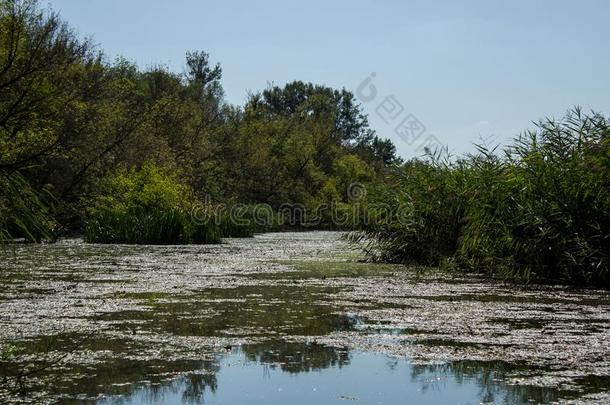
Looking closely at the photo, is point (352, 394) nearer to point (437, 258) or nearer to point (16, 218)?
point (16, 218)

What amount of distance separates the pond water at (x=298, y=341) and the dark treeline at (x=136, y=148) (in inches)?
35.9

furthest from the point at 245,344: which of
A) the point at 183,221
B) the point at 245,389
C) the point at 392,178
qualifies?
the point at 183,221

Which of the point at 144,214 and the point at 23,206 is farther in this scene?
the point at 144,214

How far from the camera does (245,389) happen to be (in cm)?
427

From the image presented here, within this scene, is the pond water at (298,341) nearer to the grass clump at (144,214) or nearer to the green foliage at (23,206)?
the green foliage at (23,206)

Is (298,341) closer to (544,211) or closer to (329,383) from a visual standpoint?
(329,383)

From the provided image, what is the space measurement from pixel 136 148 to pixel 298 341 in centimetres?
2682

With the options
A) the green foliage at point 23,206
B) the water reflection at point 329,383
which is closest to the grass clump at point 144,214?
the water reflection at point 329,383

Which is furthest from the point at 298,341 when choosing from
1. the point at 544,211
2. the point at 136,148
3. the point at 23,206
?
the point at 136,148

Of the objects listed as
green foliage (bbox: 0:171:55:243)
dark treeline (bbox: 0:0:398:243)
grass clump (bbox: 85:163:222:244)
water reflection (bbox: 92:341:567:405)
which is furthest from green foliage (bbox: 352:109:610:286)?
grass clump (bbox: 85:163:222:244)

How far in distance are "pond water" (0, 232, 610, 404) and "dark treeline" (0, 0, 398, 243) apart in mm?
911

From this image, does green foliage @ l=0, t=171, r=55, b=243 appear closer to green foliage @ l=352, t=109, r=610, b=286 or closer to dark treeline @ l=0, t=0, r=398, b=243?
dark treeline @ l=0, t=0, r=398, b=243

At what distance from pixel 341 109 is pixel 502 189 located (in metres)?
74.9

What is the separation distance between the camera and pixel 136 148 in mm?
31562
